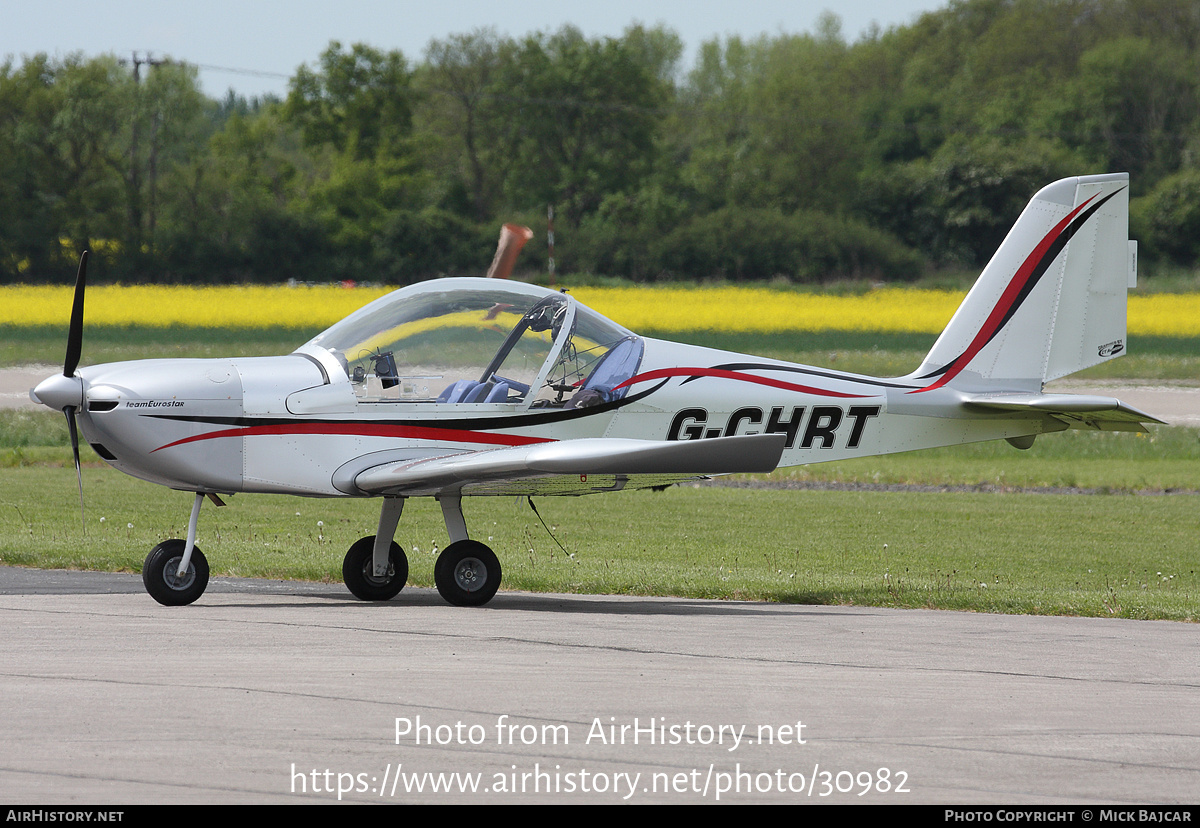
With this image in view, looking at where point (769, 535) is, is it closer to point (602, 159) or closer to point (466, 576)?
point (466, 576)

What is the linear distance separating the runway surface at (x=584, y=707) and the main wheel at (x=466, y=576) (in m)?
0.37

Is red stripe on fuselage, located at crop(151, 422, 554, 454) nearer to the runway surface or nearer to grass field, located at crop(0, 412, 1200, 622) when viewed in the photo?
the runway surface

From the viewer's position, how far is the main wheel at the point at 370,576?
1008 centimetres

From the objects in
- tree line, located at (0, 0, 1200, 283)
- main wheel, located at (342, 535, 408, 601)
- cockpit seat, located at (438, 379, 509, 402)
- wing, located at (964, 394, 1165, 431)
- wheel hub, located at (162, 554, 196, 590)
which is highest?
tree line, located at (0, 0, 1200, 283)

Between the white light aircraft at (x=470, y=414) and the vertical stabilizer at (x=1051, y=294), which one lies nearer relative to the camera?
the white light aircraft at (x=470, y=414)

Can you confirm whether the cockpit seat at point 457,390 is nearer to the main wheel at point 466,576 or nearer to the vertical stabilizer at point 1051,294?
the main wheel at point 466,576

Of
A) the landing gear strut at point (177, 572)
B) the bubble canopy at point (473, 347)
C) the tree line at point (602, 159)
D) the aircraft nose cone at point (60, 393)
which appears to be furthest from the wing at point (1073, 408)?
the tree line at point (602, 159)

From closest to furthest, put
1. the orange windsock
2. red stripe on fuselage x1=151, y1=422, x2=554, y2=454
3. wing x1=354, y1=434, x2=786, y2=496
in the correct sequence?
wing x1=354, y1=434, x2=786, y2=496 → red stripe on fuselage x1=151, y1=422, x2=554, y2=454 → the orange windsock

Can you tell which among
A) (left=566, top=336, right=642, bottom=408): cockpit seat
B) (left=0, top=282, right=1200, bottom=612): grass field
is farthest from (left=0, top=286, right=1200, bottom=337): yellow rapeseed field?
(left=566, top=336, right=642, bottom=408): cockpit seat

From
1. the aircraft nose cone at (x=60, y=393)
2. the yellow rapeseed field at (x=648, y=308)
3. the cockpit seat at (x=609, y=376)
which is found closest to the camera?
the aircraft nose cone at (x=60, y=393)

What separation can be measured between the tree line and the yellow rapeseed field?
6121 mm

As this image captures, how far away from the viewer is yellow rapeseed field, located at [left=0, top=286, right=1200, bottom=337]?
45.8 metres

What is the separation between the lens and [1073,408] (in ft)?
33.7

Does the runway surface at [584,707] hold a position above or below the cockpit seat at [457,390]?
below
